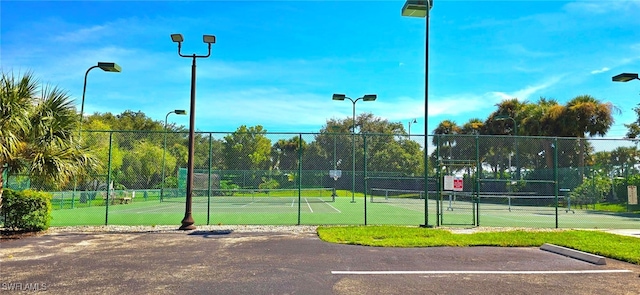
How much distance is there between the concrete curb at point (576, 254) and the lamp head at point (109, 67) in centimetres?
1537

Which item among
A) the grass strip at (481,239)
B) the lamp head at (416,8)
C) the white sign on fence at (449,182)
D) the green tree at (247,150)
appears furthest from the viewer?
the green tree at (247,150)

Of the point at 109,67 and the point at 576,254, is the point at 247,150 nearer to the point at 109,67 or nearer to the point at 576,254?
the point at 109,67

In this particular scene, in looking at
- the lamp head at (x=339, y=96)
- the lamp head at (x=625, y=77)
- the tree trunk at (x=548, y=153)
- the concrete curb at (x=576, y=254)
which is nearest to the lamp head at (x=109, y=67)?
the lamp head at (x=339, y=96)


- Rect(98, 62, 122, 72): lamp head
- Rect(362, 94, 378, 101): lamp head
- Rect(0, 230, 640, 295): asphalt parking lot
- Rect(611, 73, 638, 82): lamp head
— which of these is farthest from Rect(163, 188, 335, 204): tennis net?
Rect(0, 230, 640, 295): asphalt parking lot

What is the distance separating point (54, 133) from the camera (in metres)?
10.1

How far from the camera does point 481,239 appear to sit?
10141 mm

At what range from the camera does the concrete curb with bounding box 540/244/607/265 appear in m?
7.55

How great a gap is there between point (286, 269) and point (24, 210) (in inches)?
314

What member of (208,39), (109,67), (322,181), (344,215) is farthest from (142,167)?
(208,39)

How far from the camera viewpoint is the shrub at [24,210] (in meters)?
10.7

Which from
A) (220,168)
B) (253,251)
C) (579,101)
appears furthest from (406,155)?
(253,251)

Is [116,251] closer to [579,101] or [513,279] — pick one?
[513,279]

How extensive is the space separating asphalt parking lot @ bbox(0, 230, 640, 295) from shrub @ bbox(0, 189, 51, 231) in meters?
1.35

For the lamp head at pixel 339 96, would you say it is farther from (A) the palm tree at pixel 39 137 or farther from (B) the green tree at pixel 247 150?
(A) the palm tree at pixel 39 137
